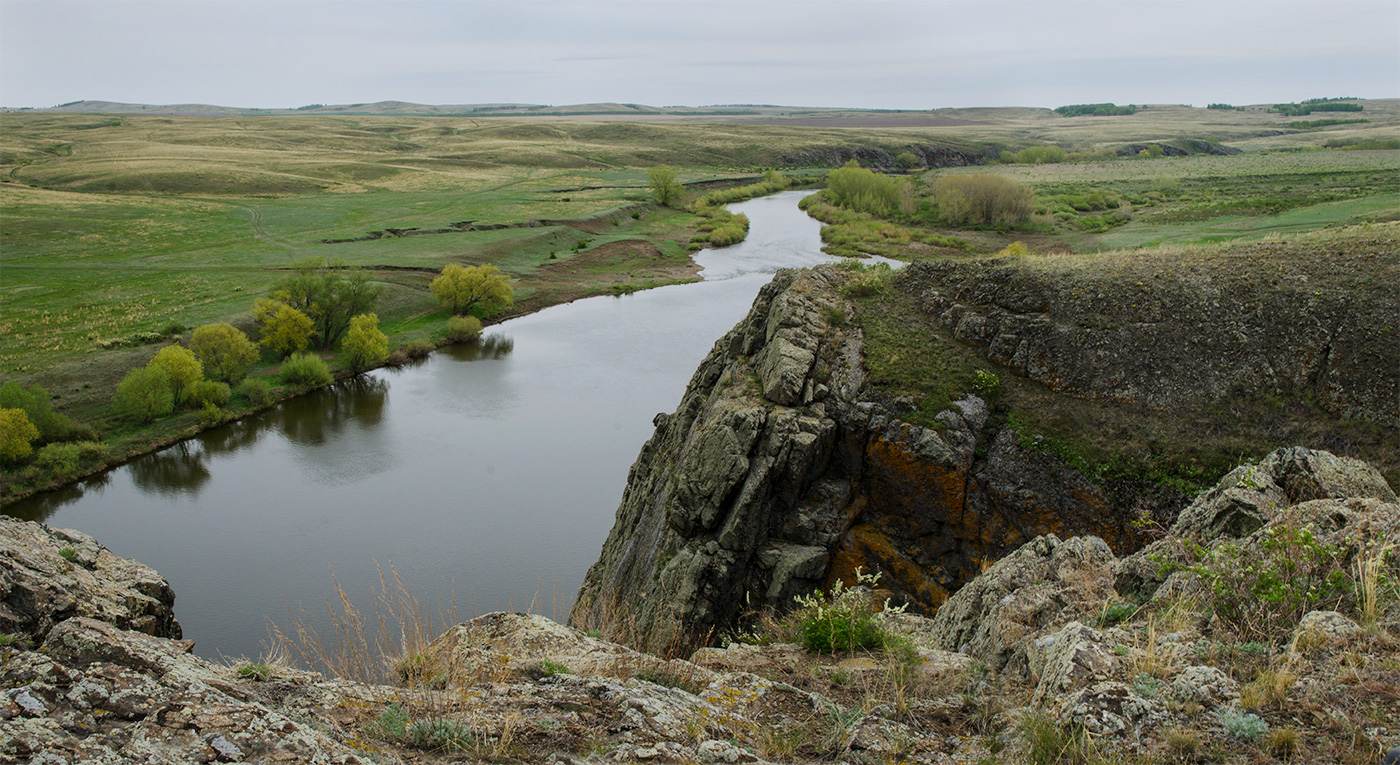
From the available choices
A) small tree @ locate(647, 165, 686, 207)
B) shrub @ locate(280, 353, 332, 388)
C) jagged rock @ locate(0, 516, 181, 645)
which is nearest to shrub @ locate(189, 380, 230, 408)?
shrub @ locate(280, 353, 332, 388)

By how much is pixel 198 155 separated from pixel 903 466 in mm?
135597

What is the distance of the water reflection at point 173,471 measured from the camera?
3056cm

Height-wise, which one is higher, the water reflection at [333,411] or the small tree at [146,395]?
the small tree at [146,395]

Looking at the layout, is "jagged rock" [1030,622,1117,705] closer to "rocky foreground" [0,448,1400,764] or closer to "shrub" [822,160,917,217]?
"rocky foreground" [0,448,1400,764]

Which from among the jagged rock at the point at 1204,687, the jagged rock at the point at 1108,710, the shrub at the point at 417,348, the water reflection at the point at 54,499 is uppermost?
the jagged rock at the point at 1204,687

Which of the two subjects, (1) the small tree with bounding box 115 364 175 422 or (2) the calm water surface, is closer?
(2) the calm water surface

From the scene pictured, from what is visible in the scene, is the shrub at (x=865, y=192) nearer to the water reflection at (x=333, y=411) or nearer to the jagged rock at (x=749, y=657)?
the water reflection at (x=333, y=411)

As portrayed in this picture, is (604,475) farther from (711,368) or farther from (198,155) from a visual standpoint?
(198,155)

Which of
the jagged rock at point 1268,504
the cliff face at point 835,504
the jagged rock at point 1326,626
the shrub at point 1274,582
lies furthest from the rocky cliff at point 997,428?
the jagged rock at point 1326,626

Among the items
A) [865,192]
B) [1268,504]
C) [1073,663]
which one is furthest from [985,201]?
[1073,663]

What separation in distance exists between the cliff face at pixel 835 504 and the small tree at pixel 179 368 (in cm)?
3215

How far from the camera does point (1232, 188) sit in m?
77.2

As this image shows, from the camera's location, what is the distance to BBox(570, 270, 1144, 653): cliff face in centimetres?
1348

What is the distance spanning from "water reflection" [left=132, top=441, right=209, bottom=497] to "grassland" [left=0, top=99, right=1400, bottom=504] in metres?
1.22
